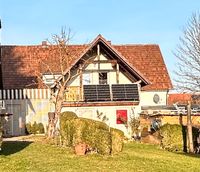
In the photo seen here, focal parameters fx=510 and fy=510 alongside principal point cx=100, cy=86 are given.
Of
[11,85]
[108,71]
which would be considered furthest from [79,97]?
[11,85]

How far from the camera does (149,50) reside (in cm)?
4972

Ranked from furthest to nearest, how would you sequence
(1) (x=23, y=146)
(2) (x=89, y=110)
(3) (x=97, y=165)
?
(2) (x=89, y=110) → (1) (x=23, y=146) → (3) (x=97, y=165)

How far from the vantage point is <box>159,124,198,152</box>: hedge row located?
28938 millimetres

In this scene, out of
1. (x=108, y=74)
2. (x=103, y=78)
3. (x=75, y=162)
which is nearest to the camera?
(x=75, y=162)

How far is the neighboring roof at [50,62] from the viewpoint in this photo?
1773 inches

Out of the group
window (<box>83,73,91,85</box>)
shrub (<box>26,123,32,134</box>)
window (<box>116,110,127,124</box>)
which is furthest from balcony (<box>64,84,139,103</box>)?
shrub (<box>26,123,32,134</box>)

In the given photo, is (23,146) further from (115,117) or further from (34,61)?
(34,61)

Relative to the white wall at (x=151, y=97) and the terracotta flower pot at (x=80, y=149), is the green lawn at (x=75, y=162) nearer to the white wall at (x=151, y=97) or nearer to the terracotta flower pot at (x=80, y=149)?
the terracotta flower pot at (x=80, y=149)

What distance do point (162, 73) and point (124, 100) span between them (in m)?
8.47

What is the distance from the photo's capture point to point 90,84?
135 ft

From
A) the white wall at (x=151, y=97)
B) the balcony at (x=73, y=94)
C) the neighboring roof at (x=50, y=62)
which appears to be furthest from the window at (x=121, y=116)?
the white wall at (x=151, y=97)

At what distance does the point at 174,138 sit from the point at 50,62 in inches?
778

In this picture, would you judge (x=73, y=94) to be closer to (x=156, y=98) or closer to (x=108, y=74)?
(x=108, y=74)

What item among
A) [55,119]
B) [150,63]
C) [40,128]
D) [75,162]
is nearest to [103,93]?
[40,128]
